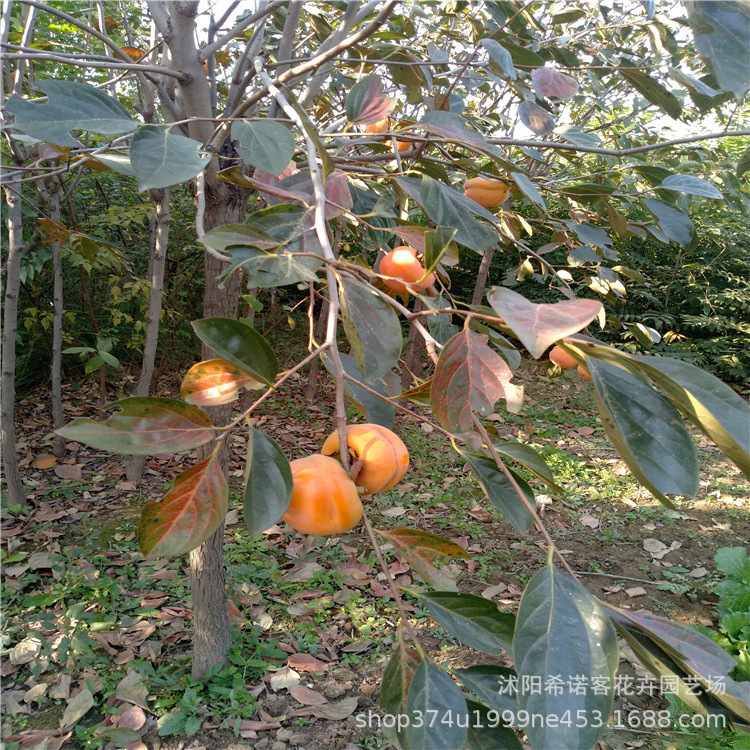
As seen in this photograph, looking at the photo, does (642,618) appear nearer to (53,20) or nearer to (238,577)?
(238,577)

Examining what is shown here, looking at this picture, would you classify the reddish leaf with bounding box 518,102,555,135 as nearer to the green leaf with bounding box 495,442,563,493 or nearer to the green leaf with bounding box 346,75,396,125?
the green leaf with bounding box 346,75,396,125

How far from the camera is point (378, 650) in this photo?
1808mm

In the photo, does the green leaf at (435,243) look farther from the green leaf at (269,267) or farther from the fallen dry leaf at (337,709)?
the fallen dry leaf at (337,709)

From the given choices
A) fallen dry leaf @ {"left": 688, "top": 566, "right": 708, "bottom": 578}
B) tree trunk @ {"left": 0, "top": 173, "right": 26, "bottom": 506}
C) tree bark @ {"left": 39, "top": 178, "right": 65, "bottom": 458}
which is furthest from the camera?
tree bark @ {"left": 39, "top": 178, "right": 65, "bottom": 458}

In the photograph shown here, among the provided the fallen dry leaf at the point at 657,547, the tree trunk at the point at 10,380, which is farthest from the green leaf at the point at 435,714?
the fallen dry leaf at the point at 657,547

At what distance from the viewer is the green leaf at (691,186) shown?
1021mm

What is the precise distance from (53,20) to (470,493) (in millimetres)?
Result: 3047

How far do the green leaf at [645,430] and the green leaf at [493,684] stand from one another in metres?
0.22

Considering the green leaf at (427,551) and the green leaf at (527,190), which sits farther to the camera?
the green leaf at (527,190)

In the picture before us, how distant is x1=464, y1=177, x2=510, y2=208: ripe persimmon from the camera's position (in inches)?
47.1

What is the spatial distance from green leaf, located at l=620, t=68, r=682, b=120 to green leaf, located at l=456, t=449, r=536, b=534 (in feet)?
2.59

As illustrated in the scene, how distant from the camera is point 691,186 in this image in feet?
3.45

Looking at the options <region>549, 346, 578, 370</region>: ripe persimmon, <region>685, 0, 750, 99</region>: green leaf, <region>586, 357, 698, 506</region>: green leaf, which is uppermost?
<region>685, 0, 750, 99</region>: green leaf

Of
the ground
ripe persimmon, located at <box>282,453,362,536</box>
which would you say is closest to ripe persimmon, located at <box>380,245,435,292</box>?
ripe persimmon, located at <box>282,453,362,536</box>
